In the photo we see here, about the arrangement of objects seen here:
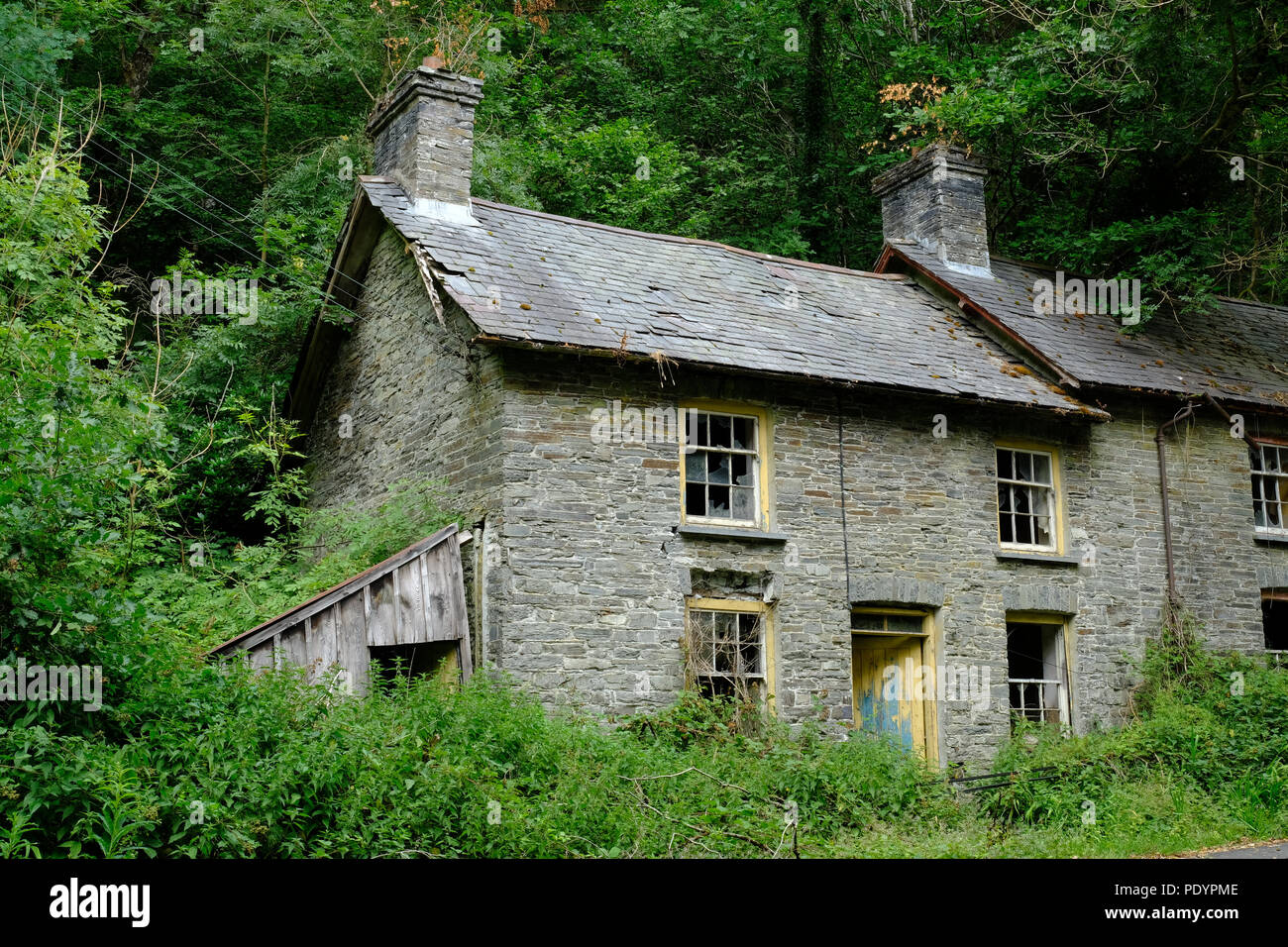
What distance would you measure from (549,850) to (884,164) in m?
19.3

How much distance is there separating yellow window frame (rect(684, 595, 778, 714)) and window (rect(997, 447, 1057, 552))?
12.8 feet

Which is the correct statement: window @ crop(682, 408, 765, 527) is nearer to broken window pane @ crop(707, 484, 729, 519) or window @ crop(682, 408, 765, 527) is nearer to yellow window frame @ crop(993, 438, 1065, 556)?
broken window pane @ crop(707, 484, 729, 519)

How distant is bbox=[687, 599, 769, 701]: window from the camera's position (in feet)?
41.1

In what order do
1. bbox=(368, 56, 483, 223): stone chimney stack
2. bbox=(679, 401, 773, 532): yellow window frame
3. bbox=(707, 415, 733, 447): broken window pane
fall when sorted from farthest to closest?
bbox=(368, 56, 483, 223): stone chimney stack < bbox=(707, 415, 733, 447): broken window pane < bbox=(679, 401, 773, 532): yellow window frame

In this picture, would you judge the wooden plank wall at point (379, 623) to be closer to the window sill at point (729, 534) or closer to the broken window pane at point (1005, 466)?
the window sill at point (729, 534)

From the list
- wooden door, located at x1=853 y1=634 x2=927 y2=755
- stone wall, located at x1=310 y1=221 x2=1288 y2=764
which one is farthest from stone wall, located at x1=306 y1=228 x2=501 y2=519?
wooden door, located at x1=853 y1=634 x2=927 y2=755

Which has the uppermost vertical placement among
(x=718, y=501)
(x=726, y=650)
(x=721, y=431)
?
(x=721, y=431)

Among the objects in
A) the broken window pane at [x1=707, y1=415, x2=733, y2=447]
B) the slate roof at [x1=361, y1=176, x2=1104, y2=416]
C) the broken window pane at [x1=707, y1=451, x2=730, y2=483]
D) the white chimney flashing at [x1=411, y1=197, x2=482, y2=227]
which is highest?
the white chimney flashing at [x1=411, y1=197, x2=482, y2=227]

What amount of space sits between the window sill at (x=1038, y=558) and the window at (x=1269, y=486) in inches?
151

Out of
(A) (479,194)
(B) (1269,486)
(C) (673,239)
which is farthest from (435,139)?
(B) (1269,486)

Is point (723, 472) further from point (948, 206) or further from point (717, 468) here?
point (948, 206)

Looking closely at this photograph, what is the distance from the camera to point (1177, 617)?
51.2 ft

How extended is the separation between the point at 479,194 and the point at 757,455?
8309mm

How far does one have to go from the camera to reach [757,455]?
533 inches
